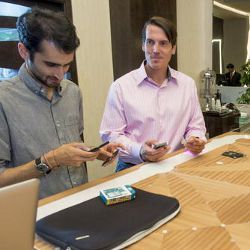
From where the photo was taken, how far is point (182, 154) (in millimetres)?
1820

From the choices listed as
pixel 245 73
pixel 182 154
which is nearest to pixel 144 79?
pixel 182 154

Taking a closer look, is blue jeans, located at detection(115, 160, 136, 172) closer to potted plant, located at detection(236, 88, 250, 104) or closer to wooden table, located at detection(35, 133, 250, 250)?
wooden table, located at detection(35, 133, 250, 250)

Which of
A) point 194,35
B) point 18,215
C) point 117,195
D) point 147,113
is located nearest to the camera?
point 18,215

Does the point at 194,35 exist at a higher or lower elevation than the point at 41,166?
higher

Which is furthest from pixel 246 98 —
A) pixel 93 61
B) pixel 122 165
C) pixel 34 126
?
pixel 34 126

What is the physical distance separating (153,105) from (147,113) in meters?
0.07

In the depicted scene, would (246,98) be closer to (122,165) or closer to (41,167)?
(122,165)

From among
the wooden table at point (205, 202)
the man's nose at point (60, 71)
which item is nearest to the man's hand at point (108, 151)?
the wooden table at point (205, 202)

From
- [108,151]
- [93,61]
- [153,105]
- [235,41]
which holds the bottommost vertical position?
[108,151]

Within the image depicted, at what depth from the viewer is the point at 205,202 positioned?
1.21 m

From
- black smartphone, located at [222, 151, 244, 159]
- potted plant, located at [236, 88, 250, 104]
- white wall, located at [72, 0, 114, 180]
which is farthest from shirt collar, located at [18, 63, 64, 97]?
potted plant, located at [236, 88, 250, 104]

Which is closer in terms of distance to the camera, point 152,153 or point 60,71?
point 60,71

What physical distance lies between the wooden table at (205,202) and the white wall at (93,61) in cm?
180

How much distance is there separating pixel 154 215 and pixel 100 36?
2.76 m
